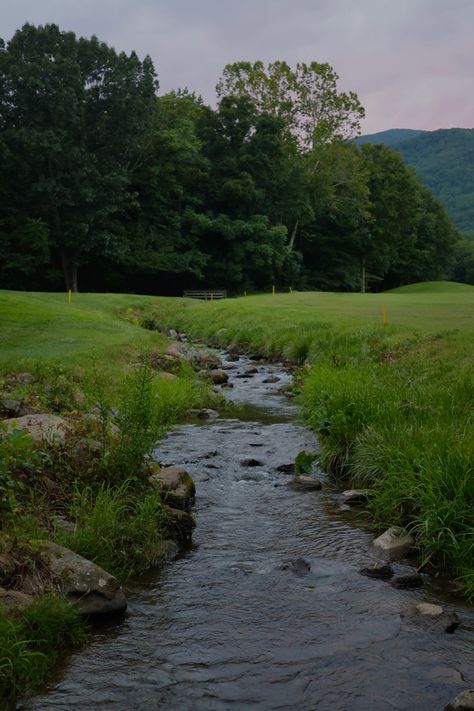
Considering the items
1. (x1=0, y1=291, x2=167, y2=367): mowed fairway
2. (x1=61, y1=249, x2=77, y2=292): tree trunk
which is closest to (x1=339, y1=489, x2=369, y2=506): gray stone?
(x1=0, y1=291, x2=167, y2=367): mowed fairway

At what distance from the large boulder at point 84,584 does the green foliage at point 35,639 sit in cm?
14

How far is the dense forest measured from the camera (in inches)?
1964

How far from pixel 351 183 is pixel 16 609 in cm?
6779

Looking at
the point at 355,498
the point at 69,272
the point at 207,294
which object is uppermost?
the point at 69,272

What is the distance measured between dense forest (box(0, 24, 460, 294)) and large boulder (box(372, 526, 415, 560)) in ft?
151

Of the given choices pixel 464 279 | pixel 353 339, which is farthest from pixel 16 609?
pixel 464 279

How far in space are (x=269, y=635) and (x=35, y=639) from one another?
6.05 ft

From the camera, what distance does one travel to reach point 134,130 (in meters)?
53.8

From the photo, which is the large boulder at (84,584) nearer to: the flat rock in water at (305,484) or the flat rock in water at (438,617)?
the flat rock in water at (438,617)

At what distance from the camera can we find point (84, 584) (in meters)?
5.75

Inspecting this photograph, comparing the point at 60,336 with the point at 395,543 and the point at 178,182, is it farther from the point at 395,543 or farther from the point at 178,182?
the point at 178,182

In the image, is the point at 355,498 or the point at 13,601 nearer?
the point at 13,601

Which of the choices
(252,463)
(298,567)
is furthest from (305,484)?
(298,567)

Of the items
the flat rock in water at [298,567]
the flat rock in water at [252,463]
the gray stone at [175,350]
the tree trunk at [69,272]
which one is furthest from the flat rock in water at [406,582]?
the tree trunk at [69,272]
